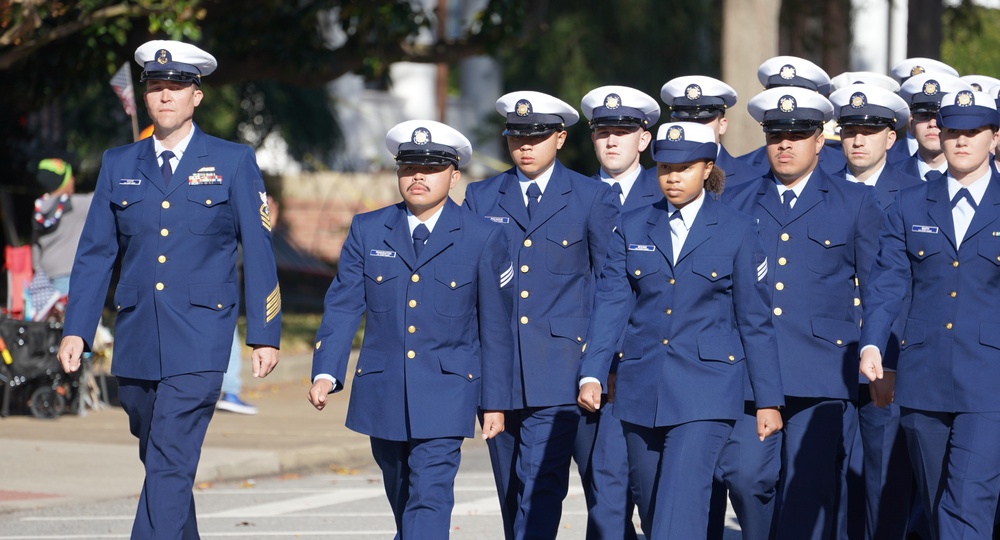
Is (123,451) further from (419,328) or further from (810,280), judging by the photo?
(810,280)

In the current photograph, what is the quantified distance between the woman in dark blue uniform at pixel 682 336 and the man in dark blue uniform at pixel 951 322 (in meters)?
0.57

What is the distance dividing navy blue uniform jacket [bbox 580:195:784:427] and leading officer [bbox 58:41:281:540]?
1.43 m

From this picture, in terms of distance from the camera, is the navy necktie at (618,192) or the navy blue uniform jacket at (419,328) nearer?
the navy blue uniform jacket at (419,328)

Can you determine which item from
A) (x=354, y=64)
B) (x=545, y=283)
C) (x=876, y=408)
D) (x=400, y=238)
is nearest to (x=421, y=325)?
(x=400, y=238)

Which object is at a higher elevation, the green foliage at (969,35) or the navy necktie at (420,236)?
the green foliage at (969,35)

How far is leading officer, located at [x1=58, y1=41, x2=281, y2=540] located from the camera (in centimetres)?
684

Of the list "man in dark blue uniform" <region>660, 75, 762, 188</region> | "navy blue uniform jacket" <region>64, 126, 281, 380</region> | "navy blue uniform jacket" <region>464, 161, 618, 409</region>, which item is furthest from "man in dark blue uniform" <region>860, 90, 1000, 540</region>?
"navy blue uniform jacket" <region>64, 126, 281, 380</region>

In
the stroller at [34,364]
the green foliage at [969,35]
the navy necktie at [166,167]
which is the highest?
the green foliage at [969,35]

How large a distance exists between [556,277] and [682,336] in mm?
1146

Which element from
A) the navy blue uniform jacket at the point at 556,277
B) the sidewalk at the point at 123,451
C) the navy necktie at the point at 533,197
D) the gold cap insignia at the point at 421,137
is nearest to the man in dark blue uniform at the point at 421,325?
the gold cap insignia at the point at 421,137

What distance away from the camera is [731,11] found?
16.6 metres

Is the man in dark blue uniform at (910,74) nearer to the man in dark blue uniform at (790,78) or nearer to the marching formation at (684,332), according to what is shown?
the man in dark blue uniform at (790,78)

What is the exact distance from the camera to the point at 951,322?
6.64 meters

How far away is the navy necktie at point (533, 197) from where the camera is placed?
7.68 m
